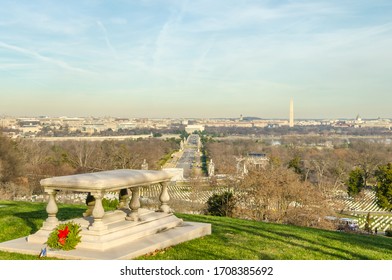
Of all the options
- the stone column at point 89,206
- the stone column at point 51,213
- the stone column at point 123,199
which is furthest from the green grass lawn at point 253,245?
the stone column at point 123,199

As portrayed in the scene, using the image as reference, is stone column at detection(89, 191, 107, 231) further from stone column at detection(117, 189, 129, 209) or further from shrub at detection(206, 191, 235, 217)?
shrub at detection(206, 191, 235, 217)

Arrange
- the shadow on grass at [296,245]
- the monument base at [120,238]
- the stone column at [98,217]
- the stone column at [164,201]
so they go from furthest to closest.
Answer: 1. the stone column at [164,201]
2. the shadow on grass at [296,245]
3. the stone column at [98,217]
4. the monument base at [120,238]

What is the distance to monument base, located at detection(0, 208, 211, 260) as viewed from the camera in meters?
7.76

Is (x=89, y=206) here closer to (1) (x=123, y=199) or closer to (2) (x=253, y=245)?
(1) (x=123, y=199)

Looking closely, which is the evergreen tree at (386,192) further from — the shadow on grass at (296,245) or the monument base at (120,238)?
the monument base at (120,238)

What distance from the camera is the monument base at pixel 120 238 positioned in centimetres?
776

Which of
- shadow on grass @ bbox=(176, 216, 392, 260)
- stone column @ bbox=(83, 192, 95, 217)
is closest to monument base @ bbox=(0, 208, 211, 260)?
stone column @ bbox=(83, 192, 95, 217)

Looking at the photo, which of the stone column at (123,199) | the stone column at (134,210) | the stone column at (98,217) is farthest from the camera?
the stone column at (123,199)

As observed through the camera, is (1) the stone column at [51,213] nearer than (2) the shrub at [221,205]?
Yes

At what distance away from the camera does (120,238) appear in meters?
8.30

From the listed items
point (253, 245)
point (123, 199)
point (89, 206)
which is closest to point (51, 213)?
point (89, 206)

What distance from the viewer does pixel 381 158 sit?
74750mm
